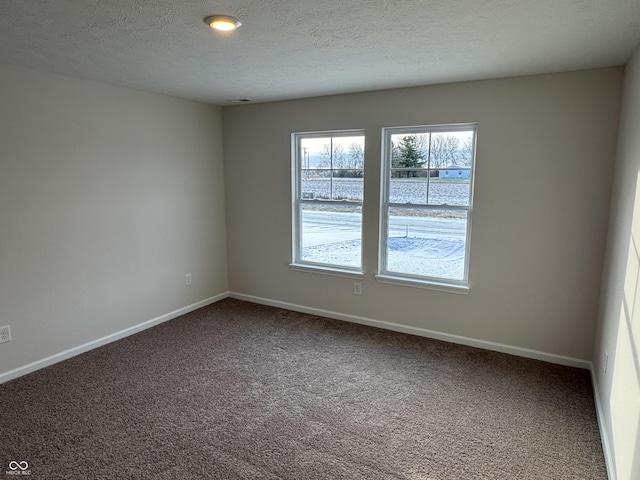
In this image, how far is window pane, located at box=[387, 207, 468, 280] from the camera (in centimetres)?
371

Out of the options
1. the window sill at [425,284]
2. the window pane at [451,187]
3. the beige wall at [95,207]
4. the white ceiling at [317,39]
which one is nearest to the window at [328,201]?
the window sill at [425,284]

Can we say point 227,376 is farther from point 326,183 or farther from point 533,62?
point 533,62

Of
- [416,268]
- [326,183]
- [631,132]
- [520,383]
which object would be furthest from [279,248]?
[631,132]

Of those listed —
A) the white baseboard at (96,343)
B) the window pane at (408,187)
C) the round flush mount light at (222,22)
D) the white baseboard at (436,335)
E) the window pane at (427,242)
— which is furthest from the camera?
the window pane at (408,187)

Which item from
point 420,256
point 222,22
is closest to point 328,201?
point 420,256

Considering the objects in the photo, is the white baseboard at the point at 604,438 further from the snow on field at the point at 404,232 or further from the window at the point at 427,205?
the snow on field at the point at 404,232

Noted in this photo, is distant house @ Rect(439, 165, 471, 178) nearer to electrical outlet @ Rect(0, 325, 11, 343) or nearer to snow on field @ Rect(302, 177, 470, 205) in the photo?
snow on field @ Rect(302, 177, 470, 205)

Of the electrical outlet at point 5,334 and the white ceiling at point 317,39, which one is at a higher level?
the white ceiling at point 317,39

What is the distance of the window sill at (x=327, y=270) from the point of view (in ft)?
13.8

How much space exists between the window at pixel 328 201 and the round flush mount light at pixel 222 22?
2.09 metres

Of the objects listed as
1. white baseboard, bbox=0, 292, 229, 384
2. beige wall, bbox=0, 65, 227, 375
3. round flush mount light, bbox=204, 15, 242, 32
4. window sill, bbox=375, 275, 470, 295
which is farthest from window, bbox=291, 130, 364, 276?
round flush mount light, bbox=204, 15, 242, 32

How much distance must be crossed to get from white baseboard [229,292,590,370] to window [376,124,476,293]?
0.46 metres

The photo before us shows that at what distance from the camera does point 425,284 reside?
3824 millimetres

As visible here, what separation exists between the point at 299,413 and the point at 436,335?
1743mm
